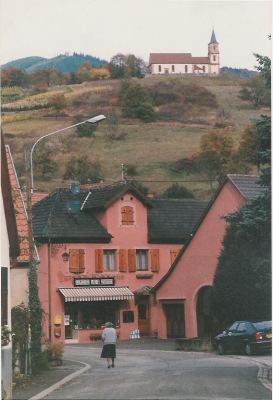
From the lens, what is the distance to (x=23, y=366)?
21.1 m

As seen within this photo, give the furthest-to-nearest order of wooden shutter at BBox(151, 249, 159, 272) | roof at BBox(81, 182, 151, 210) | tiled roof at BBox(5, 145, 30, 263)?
roof at BBox(81, 182, 151, 210), wooden shutter at BBox(151, 249, 159, 272), tiled roof at BBox(5, 145, 30, 263)

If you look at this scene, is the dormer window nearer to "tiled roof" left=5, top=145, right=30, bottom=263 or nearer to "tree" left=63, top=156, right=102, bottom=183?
"tree" left=63, top=156, right=102, bottom=183

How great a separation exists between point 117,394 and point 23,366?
484 cm

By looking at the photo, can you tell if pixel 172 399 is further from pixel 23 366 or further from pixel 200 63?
pixel 200 63

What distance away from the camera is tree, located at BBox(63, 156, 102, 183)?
29500mm

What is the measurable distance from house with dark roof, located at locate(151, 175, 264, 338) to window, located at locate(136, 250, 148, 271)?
0.68m

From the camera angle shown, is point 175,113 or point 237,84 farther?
point 175,113

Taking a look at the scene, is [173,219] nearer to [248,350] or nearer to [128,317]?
[128,317]

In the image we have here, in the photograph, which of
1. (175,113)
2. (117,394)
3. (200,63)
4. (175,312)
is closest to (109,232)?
(175,312)

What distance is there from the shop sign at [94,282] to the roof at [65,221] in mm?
1268

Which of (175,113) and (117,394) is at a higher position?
(175,113)

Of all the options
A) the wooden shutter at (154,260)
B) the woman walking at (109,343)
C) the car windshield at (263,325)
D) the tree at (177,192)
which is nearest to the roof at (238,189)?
the wooden shutter at (154,260)

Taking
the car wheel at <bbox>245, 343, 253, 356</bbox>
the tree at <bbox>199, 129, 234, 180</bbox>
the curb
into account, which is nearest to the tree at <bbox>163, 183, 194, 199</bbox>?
the tree at <bbox>199, 129, 234, 180</bbox>

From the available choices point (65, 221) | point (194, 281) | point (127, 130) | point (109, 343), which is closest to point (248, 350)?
point (109, 343)
